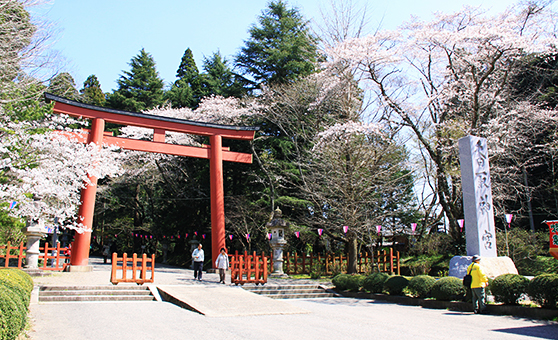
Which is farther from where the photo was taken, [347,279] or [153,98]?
[153,98]

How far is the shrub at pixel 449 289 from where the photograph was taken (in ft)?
31.0

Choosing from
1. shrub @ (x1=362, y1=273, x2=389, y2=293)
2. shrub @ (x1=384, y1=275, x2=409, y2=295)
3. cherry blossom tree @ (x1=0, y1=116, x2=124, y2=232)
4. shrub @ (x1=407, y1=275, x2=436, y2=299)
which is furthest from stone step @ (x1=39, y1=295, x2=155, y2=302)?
shrub @ (x1=407, y1=275, x2=436, y2=299)

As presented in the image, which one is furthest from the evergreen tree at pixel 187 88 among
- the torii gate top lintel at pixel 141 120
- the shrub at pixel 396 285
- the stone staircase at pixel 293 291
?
the shrub at pixel 396 285

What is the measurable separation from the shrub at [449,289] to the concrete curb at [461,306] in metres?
0.15

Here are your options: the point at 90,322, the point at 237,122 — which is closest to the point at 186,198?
the point at 237,122

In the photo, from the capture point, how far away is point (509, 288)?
27.2ft

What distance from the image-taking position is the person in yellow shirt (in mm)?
8352

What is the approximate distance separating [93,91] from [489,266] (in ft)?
119

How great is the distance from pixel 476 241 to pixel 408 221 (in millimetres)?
12568

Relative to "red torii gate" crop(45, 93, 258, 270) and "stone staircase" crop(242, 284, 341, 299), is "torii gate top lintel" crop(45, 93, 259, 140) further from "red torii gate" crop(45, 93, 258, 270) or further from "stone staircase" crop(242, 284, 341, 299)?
"stone staircase" crop(242, 284, 341, 299)

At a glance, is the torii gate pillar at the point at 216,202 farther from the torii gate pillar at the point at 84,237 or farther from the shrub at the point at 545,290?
the shrub at the point at 545,290

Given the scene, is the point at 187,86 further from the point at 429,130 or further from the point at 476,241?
the point at 476,241

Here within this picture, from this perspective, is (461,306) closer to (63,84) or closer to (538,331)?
(538,331)

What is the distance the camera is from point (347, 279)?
505 inches
